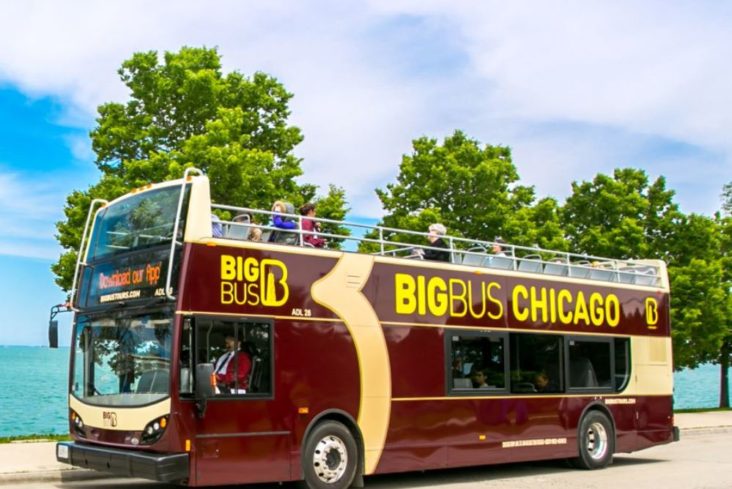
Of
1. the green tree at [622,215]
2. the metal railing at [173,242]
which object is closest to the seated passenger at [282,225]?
the metal railing at [173,242]

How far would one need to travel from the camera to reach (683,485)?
13312 millimetres

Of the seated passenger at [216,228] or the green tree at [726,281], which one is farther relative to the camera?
the green tree at [726,281]

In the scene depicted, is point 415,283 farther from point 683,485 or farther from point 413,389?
point 683,485

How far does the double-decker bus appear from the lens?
1077 cm

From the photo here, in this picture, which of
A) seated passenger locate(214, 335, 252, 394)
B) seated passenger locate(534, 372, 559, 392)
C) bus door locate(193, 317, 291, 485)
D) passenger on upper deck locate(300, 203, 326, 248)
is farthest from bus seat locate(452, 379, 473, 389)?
seated passenger locate(214, 335, 252, 394)

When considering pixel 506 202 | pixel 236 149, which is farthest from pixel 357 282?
pixel 506 202

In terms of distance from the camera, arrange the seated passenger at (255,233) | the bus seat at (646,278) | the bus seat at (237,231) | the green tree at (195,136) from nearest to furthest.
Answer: the bus seat at (237,231)
the seated passenger at (255,233)
the bus seat at (646,278)
the green tree at (195,136)

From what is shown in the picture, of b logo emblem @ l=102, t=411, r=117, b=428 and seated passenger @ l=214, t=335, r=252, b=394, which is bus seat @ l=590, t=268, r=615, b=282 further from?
b logo emblem @ l=102, t=411, r=117, b=428

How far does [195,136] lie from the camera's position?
71.5 ft

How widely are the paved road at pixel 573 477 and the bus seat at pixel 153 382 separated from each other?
2.48 m

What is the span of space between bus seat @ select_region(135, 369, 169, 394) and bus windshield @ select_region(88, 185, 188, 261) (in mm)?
1617

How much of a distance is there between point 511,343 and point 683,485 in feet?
11.3

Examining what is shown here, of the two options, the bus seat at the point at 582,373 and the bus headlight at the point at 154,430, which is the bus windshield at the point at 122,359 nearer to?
the bus headlight at the point at 154,430

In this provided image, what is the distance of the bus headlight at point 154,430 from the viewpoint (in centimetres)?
1049
